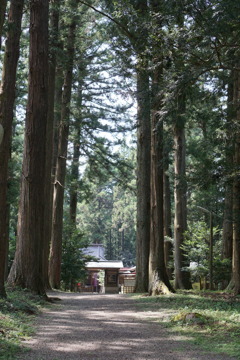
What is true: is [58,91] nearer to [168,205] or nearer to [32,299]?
[168,205]

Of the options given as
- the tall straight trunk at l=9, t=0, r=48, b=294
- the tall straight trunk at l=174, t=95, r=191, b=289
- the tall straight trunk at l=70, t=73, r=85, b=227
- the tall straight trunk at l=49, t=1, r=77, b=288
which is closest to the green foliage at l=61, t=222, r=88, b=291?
the tall straight trunk at l=70, t=73, r=85, b=227

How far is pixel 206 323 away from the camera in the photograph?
7.18 metres

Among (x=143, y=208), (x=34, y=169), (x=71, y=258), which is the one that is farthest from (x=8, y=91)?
(x=71, y=258)

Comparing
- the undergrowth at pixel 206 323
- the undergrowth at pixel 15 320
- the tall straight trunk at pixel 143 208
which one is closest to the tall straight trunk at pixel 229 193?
the tall straight trunk at pixel 143 208

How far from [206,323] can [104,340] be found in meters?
1.94

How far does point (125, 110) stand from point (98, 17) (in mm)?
6064

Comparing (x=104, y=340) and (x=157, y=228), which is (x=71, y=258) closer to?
(x=157, y=228)

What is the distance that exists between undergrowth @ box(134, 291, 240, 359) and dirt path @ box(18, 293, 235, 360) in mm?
228

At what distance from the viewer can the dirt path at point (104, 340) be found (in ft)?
17.0

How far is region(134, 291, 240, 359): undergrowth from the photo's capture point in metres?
5.78

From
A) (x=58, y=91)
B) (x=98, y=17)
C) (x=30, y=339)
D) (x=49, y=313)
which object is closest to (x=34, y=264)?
(x=49, y=313)

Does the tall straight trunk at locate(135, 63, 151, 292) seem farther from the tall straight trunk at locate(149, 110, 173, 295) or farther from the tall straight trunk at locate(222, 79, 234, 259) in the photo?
the tall straight trunk at locate(222, 79, 234, 259)

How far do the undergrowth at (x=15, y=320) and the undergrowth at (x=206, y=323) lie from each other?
2.35 meters

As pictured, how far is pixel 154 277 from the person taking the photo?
1293 centimetres
